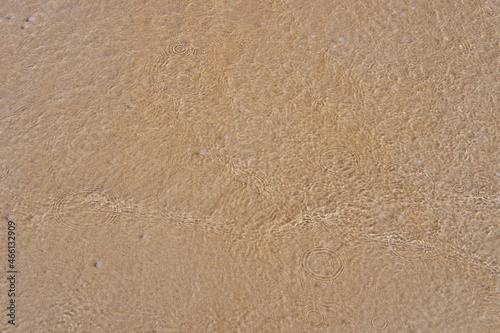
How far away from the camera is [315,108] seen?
2.69 m

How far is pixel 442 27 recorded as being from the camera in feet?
10.1

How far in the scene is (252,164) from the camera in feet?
8.15

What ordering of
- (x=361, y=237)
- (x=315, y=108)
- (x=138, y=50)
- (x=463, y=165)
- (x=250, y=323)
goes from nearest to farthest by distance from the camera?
1. (x=250, y=323)
2. (x=361, y=237)
3. (x=463, y=165)
4. (x=315, y=108)
5. (x=138, y=50)

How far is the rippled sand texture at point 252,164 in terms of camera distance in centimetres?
212

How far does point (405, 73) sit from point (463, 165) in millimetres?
608

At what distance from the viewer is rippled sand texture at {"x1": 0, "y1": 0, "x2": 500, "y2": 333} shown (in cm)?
212

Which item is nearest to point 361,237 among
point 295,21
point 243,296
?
point 243,296

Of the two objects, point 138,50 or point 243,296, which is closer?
point 243,296

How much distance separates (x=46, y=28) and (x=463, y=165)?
2.27 meters

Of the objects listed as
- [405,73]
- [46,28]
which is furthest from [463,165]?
[46,28]

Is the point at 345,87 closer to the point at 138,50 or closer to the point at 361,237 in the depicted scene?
the point at 361,237

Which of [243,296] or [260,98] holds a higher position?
[260,98]

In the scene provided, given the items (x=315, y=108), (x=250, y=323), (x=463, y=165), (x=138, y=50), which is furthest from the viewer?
(x=138, y=50)

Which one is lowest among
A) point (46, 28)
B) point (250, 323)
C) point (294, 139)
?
point (250, 323)
